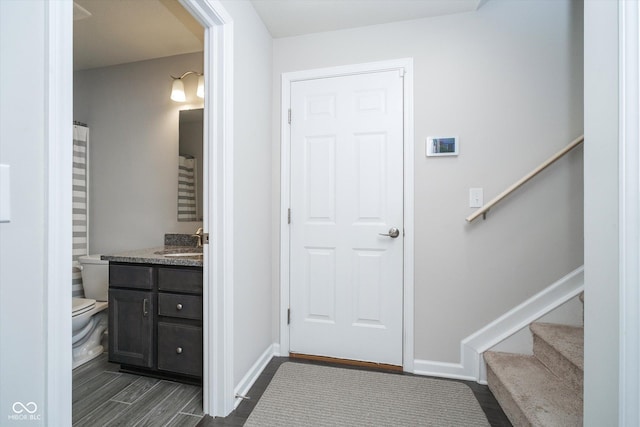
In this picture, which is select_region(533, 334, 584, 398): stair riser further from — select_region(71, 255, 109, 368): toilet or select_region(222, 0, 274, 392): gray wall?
select_region(71, 255, 109, 368): toilet

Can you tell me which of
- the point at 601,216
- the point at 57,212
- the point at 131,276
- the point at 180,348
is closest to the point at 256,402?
the point at 180,348

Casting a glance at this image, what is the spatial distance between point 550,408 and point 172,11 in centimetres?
332

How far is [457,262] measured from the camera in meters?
1.93

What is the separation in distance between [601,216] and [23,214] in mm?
1692

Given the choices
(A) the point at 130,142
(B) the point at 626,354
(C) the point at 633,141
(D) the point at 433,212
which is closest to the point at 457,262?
(D) the point at 433,212

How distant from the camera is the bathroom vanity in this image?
1.69 metres

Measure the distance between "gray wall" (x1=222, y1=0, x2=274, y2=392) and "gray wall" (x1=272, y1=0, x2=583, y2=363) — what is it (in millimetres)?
887

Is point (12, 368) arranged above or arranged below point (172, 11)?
below

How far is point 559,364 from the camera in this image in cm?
151

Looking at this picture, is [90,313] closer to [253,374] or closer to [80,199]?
[80,199]

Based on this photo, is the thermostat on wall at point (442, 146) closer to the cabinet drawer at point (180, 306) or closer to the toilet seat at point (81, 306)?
the cabinet drawer at point (180, 306)

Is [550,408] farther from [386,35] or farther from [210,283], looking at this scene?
[386,35]

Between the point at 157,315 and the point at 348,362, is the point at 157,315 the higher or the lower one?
the higher one

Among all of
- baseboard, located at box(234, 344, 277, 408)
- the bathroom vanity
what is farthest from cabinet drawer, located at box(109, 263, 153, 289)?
baseboard, located at box(234, 344, 277, 408)
